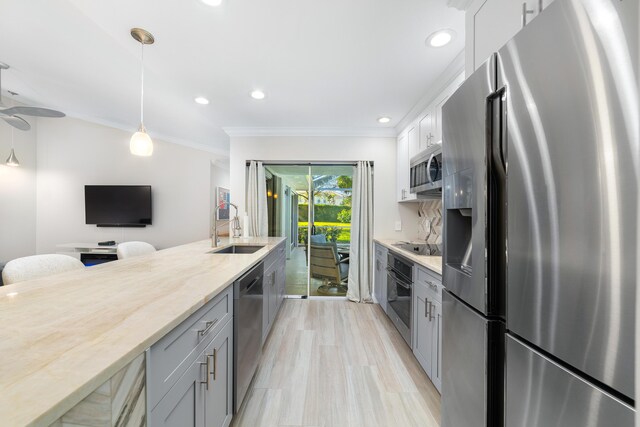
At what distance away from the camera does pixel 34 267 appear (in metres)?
1.51

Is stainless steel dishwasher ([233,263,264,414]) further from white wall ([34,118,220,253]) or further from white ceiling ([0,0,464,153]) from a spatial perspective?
white wall ([34,118,220,253])

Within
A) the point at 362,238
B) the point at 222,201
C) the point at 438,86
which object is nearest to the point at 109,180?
the point at 222,201

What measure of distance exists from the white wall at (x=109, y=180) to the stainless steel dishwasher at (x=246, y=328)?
3.25 m

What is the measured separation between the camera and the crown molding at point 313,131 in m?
3.58

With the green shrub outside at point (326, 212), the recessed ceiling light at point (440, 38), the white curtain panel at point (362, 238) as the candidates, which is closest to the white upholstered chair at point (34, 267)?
the green shrub outside at point (326, 212)

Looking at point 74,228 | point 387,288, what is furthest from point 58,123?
point 387,288

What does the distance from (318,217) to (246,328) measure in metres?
2.50

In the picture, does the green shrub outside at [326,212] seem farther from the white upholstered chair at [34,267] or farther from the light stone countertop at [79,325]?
the white upholstered chair at [34,267]

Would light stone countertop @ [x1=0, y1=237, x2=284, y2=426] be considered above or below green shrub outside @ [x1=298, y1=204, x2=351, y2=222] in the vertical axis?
below

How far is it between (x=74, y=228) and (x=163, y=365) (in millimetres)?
5346

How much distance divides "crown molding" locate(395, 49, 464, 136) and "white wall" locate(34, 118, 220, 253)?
369 centimetres

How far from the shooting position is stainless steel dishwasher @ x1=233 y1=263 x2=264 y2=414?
138 cm

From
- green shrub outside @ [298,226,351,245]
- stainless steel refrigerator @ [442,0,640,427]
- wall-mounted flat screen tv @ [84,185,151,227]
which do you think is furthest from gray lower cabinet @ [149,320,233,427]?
wall-mounted flat screen tv @ [84,185,151,227]

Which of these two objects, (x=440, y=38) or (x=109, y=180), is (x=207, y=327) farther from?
(x=109, y=180)
